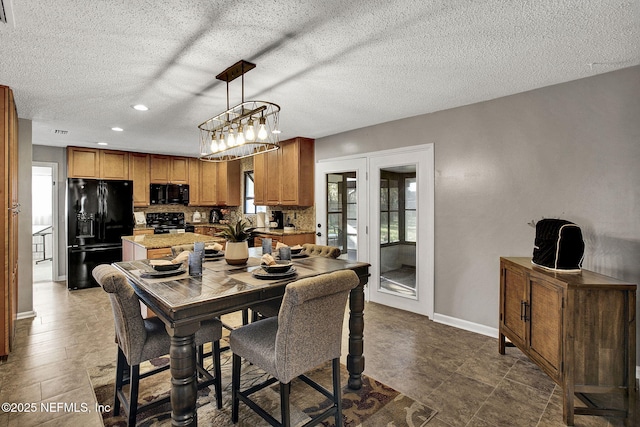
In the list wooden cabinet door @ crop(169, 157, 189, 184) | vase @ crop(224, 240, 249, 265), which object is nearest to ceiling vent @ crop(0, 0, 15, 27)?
vase @ crop(224, 240, 249, 265)

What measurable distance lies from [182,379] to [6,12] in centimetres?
218

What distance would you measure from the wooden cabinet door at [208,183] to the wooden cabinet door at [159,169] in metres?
0.70

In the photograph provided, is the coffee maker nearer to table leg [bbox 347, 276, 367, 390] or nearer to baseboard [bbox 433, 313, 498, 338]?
baseboard [bbox 433, 313, 498, 338]

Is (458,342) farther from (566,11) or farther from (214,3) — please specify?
(214,3)

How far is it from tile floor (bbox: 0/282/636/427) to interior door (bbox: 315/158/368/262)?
1139mm

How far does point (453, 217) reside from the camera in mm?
3555

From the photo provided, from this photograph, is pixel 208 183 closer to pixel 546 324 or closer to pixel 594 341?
pixel 546 324

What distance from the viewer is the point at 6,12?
5.75ft

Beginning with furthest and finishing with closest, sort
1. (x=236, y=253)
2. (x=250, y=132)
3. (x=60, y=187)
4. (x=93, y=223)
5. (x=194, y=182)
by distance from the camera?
(x=194, y=182)
(x=60, y=187)
(x=93, y=223)
(x=250, y=132)
(x=236, y=253)

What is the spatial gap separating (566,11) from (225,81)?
2356 mm

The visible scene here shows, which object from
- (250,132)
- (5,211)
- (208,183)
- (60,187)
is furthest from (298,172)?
(60,187)

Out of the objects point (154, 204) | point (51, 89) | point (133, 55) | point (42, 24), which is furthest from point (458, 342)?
point (154, 204)

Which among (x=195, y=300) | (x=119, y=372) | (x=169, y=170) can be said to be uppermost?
(x=169, y=170)

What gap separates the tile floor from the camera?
2.08 m
